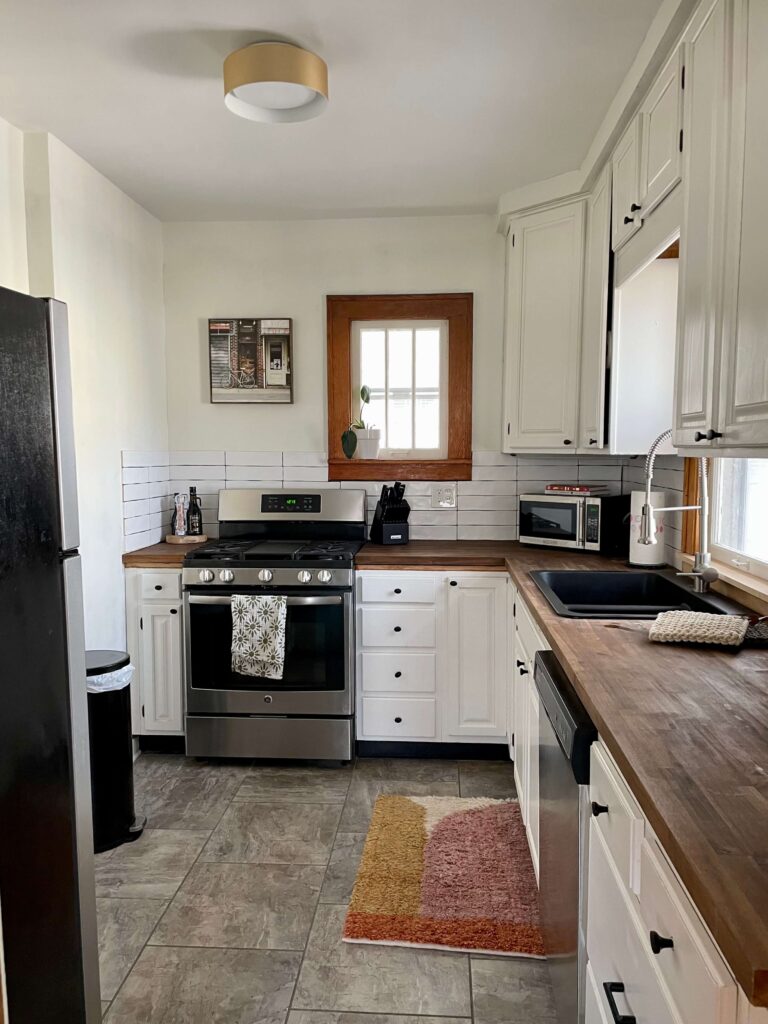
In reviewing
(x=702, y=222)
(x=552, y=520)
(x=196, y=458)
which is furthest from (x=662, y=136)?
(x=196, y=458)

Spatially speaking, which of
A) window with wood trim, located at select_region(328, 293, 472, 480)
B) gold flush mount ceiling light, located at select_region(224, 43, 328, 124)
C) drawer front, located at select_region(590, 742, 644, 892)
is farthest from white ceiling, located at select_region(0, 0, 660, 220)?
drawer front, located at select_region(590, 742, 644, 892)

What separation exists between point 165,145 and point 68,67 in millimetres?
570

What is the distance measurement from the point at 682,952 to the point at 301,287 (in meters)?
3.30

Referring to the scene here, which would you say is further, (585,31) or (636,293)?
(636,293)

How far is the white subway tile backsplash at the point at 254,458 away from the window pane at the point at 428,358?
0.82 m

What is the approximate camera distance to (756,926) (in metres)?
0.70

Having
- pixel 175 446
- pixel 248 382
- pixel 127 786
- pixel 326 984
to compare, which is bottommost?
pixel 326 984

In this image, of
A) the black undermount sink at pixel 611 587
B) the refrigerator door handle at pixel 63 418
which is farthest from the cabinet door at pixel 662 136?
the refrigerator door handle at pixel 63 418

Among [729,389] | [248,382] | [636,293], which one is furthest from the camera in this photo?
[248,382]

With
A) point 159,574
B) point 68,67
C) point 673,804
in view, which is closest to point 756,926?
point 673,804

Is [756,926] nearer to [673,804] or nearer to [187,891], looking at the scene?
[673,804]

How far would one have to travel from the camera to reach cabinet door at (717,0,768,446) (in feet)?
4.05

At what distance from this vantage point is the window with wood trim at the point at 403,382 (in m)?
3.55

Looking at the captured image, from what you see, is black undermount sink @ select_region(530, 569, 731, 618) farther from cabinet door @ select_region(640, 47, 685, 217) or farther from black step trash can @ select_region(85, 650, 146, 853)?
black step trash can @ select_region(85, 650, 146, 853)
